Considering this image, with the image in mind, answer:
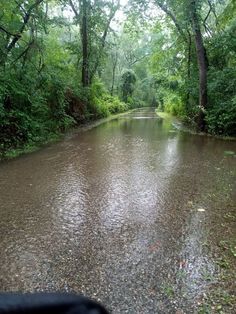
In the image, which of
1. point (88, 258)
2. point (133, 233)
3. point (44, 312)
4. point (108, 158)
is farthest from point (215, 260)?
point (108, 158)

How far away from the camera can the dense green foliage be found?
8.88 m

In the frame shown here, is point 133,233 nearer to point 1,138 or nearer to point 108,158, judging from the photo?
point 108,158

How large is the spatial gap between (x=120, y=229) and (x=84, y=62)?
1555 centimetres

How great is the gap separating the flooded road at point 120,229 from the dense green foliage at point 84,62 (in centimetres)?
257

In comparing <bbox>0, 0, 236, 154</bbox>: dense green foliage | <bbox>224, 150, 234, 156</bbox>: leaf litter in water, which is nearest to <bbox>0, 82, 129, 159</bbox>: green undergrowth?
<bbox>0, 0, 236, 154</bbox>: dense green foliage

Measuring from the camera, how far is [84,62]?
58.2ft

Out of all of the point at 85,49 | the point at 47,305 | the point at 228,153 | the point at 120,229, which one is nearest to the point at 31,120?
the point at 228,153

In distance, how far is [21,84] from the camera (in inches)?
354

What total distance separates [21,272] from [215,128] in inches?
403

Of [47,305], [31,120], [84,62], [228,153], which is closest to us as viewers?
[47,305]

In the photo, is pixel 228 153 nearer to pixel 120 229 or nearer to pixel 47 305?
pixel 120 229

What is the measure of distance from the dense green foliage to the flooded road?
2.57 meters

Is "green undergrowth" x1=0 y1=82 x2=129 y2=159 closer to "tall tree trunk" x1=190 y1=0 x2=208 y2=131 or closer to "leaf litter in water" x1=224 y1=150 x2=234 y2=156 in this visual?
"leaf litter in water" x1=224 y1=150 x2=234 y2=156

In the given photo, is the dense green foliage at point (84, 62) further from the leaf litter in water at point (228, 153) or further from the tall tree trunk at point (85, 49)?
the leaf litter in water at point (228, 153)
